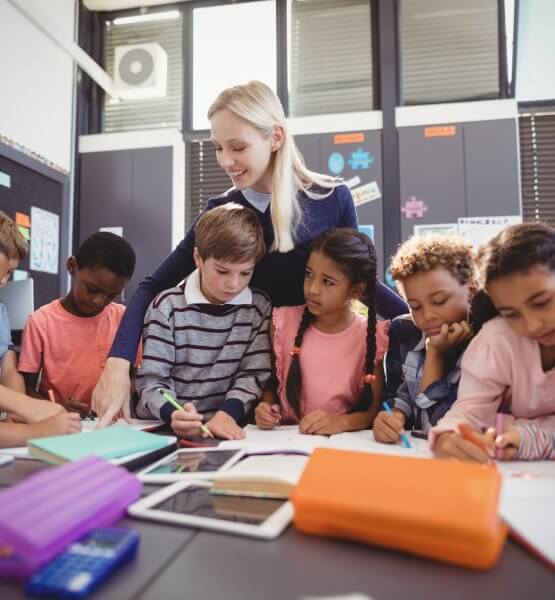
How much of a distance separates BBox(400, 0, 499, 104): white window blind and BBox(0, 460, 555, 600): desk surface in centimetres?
307

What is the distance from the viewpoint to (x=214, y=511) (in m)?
0.46

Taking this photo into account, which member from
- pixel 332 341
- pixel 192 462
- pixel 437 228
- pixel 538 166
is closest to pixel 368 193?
pixel 437 228

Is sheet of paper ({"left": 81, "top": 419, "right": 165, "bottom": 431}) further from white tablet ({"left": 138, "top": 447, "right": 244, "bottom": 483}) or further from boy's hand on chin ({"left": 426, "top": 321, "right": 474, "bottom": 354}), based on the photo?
boy's hand on chin ({"left": 426, "top": 321, "right": 474, "bottom": 354})

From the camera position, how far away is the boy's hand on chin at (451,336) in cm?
94

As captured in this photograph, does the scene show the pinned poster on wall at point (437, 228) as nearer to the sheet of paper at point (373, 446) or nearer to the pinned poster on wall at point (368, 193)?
the pinned poster on wall at point (368, 193)

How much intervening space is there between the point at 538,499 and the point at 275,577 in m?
0.29

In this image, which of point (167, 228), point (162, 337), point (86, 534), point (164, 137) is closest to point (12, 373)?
point (162, 337)

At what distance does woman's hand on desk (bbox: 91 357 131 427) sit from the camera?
37.1 inches

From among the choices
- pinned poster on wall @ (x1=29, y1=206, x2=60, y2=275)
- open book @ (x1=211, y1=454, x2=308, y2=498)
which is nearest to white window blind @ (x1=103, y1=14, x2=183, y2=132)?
pinned poster on wall @ (x1=29, y1=206, x2=60, y2=275)

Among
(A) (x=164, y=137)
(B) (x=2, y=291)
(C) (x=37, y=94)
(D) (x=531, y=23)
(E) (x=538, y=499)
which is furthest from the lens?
(A) (x=164, y=137)

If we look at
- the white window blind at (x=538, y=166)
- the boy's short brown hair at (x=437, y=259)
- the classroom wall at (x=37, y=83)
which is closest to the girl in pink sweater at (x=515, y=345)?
the boy's short brown hair at (x=437, y=259)

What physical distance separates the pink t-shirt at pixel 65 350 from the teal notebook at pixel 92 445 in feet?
2.22

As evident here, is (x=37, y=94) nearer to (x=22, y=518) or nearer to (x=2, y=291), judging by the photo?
(x=2, y=291)

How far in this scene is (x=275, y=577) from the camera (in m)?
0.35
